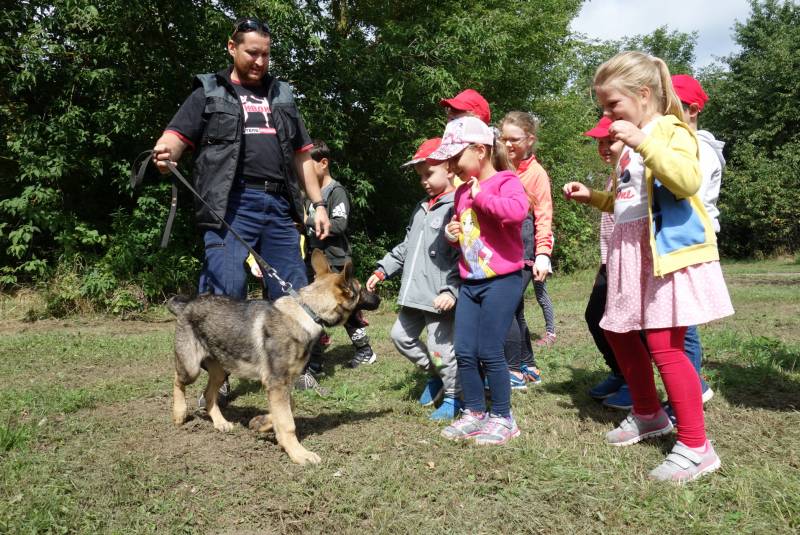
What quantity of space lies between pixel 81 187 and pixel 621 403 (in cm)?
1053

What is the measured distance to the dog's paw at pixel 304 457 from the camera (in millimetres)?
3506

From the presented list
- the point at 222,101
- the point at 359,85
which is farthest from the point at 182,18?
the point at 222,101

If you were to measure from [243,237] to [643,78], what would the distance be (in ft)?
10.3

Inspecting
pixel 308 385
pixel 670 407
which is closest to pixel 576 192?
pixel 670 407

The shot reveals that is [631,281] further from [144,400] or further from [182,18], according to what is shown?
[182,18]

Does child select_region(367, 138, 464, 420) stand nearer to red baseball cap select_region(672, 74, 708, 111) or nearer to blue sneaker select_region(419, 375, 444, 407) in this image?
blue sneaker select_region(419, 375, 444, 407)

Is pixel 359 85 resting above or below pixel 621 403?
above

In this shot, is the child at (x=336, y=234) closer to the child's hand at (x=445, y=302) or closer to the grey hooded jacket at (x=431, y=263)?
the grey hooded jacket at (x=431, y=263)

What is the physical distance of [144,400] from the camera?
15.8 ft

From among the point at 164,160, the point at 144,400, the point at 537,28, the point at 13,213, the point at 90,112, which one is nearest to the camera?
the point at 164,160

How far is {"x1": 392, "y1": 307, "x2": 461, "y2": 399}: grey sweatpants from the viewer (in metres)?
4.39

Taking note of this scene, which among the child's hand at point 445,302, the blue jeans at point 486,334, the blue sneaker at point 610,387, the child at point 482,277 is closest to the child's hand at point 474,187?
the child at point 482,277

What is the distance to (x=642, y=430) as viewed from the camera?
3668 millimetres

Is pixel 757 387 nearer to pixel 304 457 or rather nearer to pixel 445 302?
pixel 445 302
